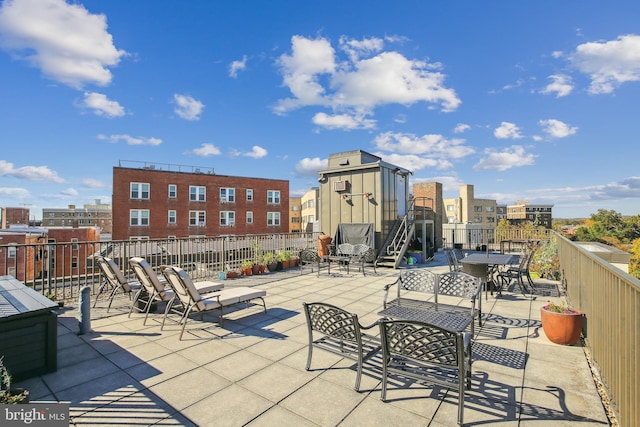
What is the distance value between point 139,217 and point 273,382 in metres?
33.7

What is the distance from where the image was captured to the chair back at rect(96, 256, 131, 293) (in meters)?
5.40

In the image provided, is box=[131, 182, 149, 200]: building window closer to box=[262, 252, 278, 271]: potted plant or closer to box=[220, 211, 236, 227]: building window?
box=[220, 211, 236, 227]: building window

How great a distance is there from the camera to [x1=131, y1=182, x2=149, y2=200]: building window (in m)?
30.6

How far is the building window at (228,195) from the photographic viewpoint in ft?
118

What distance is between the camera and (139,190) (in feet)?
102

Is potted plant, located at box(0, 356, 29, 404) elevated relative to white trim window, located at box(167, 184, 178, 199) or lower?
lower

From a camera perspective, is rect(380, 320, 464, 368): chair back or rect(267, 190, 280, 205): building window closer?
rect(380, 320, 464, 368): chair back

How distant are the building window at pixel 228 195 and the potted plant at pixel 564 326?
35418 mm

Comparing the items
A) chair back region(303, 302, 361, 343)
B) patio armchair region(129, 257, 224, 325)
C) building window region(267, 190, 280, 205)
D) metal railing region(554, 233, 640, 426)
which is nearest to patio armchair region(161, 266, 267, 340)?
patio armchair region(129, 257, 224, 325)

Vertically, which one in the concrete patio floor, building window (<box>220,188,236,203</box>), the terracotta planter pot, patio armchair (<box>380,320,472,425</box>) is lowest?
the concrete patio floor

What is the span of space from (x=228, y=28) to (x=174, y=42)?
7.46ft

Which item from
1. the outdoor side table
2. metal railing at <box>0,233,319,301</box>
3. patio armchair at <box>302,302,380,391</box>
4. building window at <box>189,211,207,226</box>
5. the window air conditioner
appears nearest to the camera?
patio armchair at <box>302,302,380,391</box>

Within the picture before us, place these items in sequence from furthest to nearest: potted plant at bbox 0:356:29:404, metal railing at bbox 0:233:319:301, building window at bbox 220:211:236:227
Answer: building window at bbox 220:211:236:227
metal railing at bbox 0:233:319:301
potted plant at bbox 0:356:29:404

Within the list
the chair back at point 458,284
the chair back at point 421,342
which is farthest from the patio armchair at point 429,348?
the chair back at point 458,284
